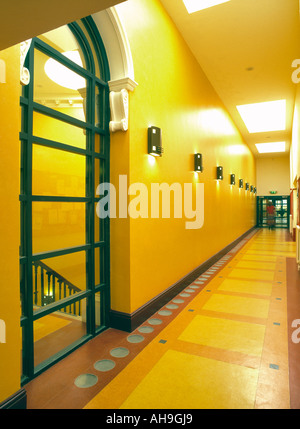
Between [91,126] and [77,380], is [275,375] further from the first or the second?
[91,126]

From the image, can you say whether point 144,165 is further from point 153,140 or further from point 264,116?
point 264,116

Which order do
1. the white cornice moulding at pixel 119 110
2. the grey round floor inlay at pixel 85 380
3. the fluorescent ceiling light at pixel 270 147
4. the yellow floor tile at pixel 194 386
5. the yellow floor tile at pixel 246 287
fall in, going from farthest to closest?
1. the fluorescent ceiling light at pixel 270 147
2. the yellow floor tile at pixel 246 287
3. the white cornice moulding at pixel 119 110
4. the grey round floor inlay at pixel 85 380
5. the yellow floor tile at pixel 194 386

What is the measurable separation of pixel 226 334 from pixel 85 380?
1570mm

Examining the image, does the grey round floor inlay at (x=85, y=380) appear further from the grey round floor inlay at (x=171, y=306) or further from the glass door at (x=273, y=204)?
the glass door at (x=273, y=204)

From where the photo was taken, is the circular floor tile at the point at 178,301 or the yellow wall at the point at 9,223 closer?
the yellow wall at the point at 9,223

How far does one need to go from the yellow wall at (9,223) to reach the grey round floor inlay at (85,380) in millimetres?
500

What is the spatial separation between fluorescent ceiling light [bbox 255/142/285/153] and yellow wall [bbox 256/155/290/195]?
1780mm

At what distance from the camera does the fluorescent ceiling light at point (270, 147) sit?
14.2m

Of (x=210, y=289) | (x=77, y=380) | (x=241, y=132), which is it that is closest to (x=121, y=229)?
(x=77, y=380)

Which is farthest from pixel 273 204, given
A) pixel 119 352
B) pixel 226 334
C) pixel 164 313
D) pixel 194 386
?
pixel 194 386

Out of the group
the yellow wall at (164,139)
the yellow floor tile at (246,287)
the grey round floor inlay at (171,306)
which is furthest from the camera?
the yellow floor tile at (246,287)

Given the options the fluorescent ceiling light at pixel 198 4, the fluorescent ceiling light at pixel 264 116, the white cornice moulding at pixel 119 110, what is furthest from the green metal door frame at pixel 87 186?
the fluorescent ceiling light at pixel 264 116

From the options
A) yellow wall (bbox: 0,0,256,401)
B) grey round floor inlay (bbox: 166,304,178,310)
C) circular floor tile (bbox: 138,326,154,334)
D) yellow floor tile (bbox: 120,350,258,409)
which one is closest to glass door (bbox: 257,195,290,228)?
yellow wall (bbox: 0,0,256,401)

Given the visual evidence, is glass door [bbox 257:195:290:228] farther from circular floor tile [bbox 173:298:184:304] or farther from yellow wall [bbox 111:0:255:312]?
circular floor tile [bbox 173:298:184:304]
